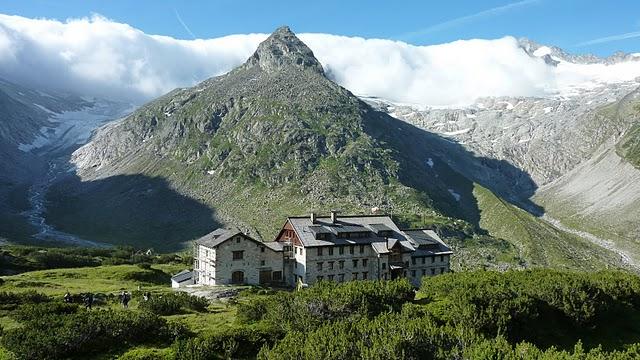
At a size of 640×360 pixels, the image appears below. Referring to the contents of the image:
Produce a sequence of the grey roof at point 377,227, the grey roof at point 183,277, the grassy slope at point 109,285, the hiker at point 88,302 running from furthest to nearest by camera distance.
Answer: the grey roof at point 377,227 → the grey roof at point 183,277 → the hiker at point 88,302 → the grassy slope at point 109,285

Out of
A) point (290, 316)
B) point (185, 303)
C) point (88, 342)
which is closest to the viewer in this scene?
point (88, 342)

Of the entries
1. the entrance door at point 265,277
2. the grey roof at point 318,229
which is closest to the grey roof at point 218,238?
the entrance door at point 265,277

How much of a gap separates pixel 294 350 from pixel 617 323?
2068 inches

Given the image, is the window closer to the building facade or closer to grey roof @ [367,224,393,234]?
the building facade

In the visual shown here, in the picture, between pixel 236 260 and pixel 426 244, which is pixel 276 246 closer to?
pixel 236 260

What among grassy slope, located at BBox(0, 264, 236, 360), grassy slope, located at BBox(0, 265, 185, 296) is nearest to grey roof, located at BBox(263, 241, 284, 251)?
grassy slope, located at BBox(0, 264, 236, 360)

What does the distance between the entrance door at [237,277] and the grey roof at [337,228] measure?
39.1 ft

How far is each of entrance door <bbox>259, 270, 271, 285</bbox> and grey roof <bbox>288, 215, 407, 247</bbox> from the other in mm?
8285

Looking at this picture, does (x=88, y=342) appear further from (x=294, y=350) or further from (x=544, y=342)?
(x=544, y=342)

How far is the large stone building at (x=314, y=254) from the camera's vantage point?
8919 centimetres

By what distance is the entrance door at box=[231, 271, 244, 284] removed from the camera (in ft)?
292

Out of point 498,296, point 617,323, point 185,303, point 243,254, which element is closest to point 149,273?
point 243,254

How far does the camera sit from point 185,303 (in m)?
66.4

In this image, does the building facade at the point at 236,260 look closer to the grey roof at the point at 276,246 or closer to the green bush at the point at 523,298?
the grey roof at the point at 276,246
